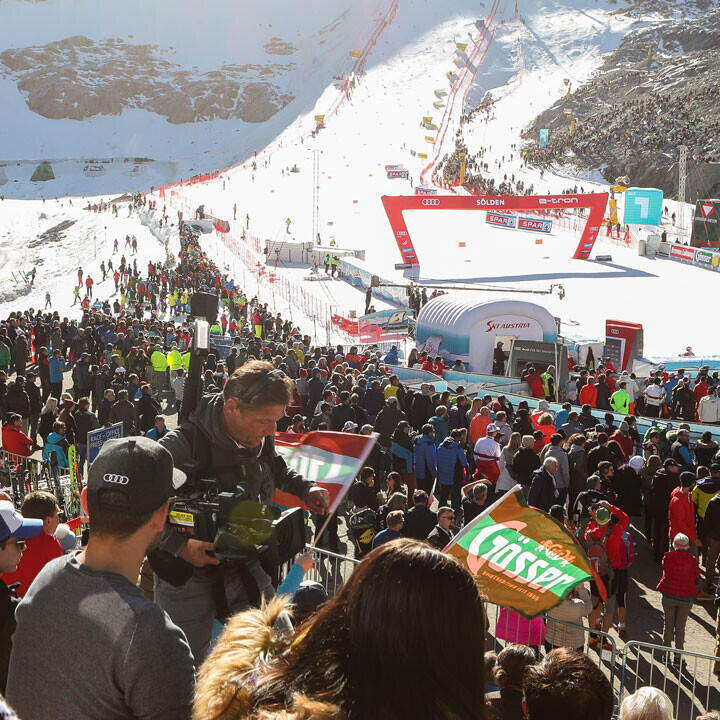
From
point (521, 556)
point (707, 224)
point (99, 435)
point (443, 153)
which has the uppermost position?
point (443, 153)

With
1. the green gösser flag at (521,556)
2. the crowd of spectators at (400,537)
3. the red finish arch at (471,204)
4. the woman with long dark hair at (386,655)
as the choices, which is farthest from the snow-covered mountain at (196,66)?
the woman with long dark hair at (386,655)

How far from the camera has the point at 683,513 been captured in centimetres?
853

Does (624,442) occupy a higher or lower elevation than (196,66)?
lower

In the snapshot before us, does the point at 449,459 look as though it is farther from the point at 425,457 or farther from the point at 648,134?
the point at 648,134

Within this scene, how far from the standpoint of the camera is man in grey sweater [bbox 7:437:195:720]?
2096 millimetres

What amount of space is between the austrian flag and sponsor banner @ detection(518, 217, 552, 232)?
42967 millimetres

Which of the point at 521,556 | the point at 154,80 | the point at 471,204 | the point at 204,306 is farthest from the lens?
the point at 154,80

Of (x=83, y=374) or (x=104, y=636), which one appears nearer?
(x=104, y=636)

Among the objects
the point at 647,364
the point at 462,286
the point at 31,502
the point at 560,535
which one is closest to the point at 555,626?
the point at 560,535

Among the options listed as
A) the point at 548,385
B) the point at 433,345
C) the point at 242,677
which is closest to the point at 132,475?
the point at 242,677

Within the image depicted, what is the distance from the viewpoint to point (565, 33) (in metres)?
108

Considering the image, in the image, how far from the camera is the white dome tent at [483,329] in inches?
823

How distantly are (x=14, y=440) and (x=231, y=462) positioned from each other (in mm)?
7269

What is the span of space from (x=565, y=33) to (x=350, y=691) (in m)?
116
